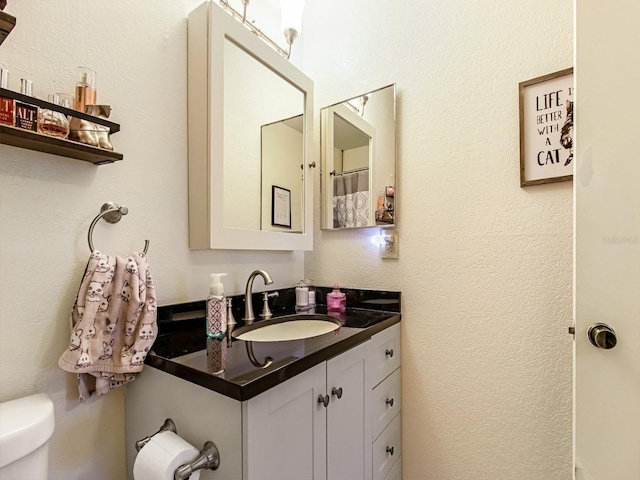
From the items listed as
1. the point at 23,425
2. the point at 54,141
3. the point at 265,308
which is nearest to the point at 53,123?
the point at 54,141

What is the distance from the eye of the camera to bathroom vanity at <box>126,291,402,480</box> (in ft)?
2.14

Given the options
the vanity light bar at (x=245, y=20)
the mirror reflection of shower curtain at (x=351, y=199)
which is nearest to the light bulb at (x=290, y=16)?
the vanity light bar at (x=245, y=20)

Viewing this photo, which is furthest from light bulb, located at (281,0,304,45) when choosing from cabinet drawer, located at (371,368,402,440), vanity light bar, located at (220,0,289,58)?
cabinet drawer, located at (371,368,402,440)

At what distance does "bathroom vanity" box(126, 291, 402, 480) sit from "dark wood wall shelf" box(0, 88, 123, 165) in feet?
1.56

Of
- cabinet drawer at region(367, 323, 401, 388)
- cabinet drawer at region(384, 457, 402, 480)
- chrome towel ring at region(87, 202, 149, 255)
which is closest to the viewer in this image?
chrome towel ring at region(87, 202, 149, 255)

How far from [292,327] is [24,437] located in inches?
32.2

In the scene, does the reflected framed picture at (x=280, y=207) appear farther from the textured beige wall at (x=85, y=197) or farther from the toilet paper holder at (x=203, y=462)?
the toilet paper holder at (x=203, y=462)

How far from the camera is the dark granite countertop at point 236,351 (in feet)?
2.17

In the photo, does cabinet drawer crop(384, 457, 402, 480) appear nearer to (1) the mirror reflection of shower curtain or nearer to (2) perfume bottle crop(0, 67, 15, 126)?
(1) the mirror reflection of shower curtain

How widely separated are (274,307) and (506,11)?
57.8 inches

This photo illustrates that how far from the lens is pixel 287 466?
72cm

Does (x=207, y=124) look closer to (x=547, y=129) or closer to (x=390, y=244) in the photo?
(x=390, y=244)

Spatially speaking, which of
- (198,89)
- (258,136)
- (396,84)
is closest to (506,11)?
(396,84)

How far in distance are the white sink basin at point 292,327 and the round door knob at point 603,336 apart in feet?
2.40
